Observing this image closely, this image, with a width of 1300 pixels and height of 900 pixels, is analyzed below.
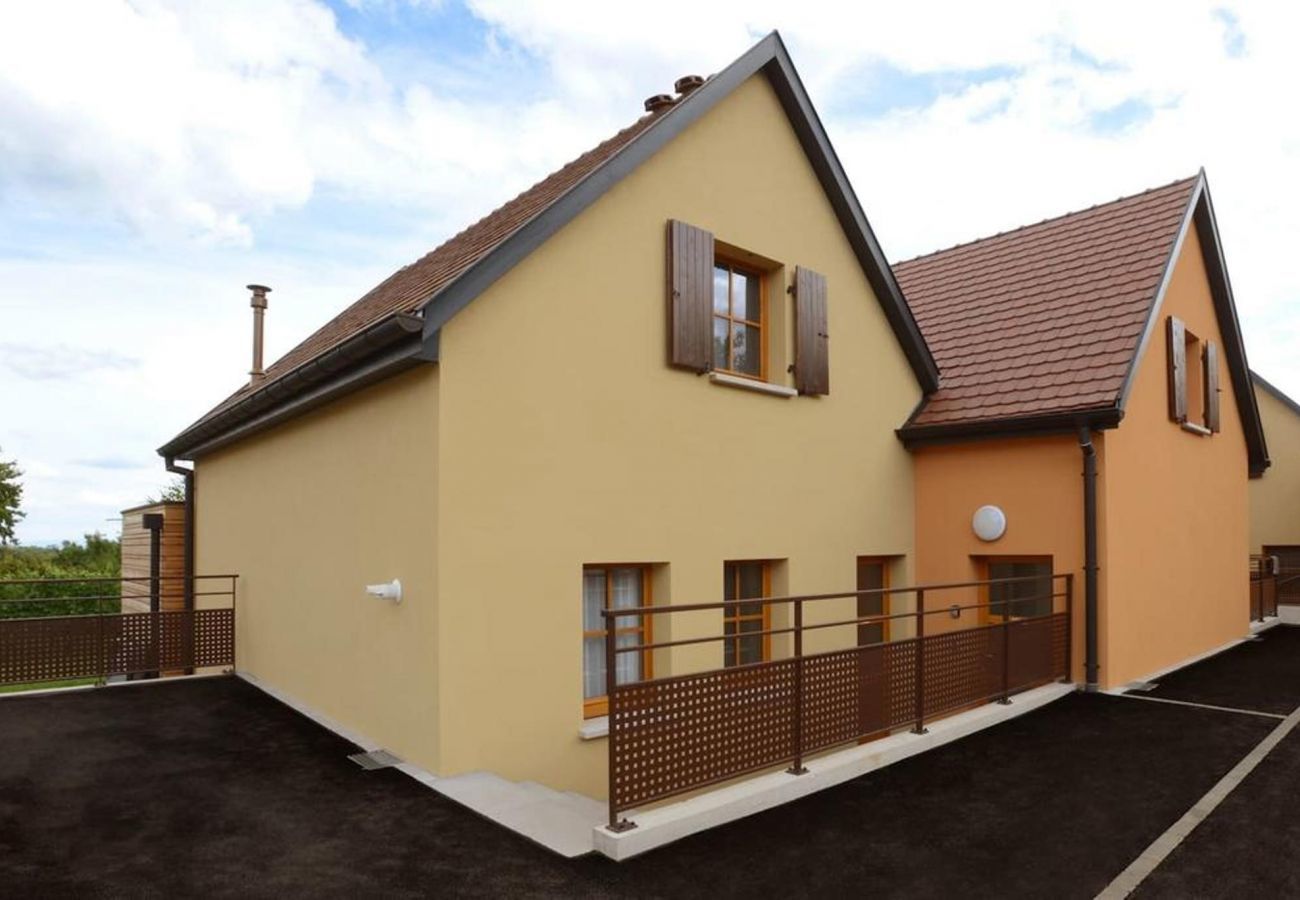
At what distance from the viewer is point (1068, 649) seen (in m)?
9.45

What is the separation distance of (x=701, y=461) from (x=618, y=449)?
3.71 ft

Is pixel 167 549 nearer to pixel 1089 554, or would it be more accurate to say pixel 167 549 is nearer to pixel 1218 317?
pixel 1089 554

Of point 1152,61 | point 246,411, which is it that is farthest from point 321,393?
point 1152,61

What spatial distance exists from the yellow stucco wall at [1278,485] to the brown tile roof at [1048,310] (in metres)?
14.1

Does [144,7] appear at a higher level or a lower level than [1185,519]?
higher

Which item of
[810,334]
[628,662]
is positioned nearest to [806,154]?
[810,334]

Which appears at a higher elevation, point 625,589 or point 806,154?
point 806,154

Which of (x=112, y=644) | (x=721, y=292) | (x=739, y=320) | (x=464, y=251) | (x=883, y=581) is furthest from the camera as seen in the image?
(x=883, y=581)

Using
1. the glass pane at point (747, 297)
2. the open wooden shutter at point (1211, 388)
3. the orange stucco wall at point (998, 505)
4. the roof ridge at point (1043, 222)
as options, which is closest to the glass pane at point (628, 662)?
the glass pane at point (747, 297)

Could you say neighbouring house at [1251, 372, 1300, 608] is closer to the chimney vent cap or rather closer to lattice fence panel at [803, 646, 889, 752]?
the chimney vent cap

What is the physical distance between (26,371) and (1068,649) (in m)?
42.6

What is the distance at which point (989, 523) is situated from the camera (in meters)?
10.1

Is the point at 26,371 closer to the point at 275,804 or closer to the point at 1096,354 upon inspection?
the point at 275,804

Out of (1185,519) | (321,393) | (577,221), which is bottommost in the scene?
(1185,519)
